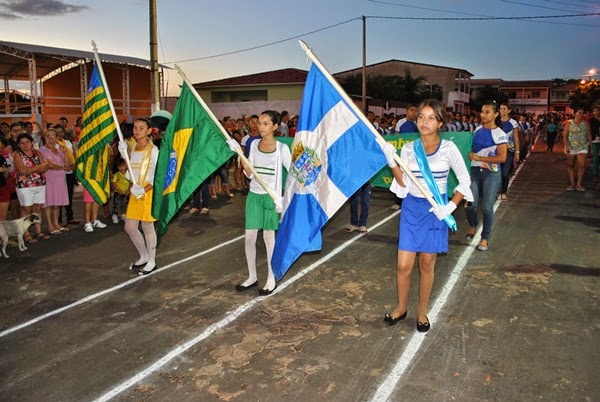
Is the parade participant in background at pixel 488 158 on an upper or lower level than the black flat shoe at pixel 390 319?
upper

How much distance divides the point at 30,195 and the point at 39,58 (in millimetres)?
16023

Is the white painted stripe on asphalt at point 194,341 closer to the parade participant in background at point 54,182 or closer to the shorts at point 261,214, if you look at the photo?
the shorts at point 261,214

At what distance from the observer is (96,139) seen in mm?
7062

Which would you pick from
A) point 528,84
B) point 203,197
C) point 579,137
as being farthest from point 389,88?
point 528,84

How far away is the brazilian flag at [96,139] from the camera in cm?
694

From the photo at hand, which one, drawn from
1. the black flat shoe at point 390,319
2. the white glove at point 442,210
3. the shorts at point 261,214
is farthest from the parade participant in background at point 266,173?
the white glove at point 442,210

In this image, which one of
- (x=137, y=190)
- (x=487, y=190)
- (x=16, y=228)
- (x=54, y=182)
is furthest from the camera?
(x=54, y=182)

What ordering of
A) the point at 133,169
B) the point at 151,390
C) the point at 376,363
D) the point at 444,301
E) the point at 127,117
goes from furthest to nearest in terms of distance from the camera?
1. the point at 127,117
2. the point at 133,169
3. the point at 444,301
4. the point at 376,363
5. the point at 151,390

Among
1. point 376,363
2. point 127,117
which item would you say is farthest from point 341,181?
point 127,117

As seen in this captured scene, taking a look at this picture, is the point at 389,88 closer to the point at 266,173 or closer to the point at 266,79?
the point at 266,79

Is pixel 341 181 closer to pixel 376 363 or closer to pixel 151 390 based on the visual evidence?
A: pixel 376 363

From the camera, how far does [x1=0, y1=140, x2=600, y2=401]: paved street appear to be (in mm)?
3750

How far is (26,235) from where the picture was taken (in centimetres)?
845

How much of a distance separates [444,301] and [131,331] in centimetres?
322
